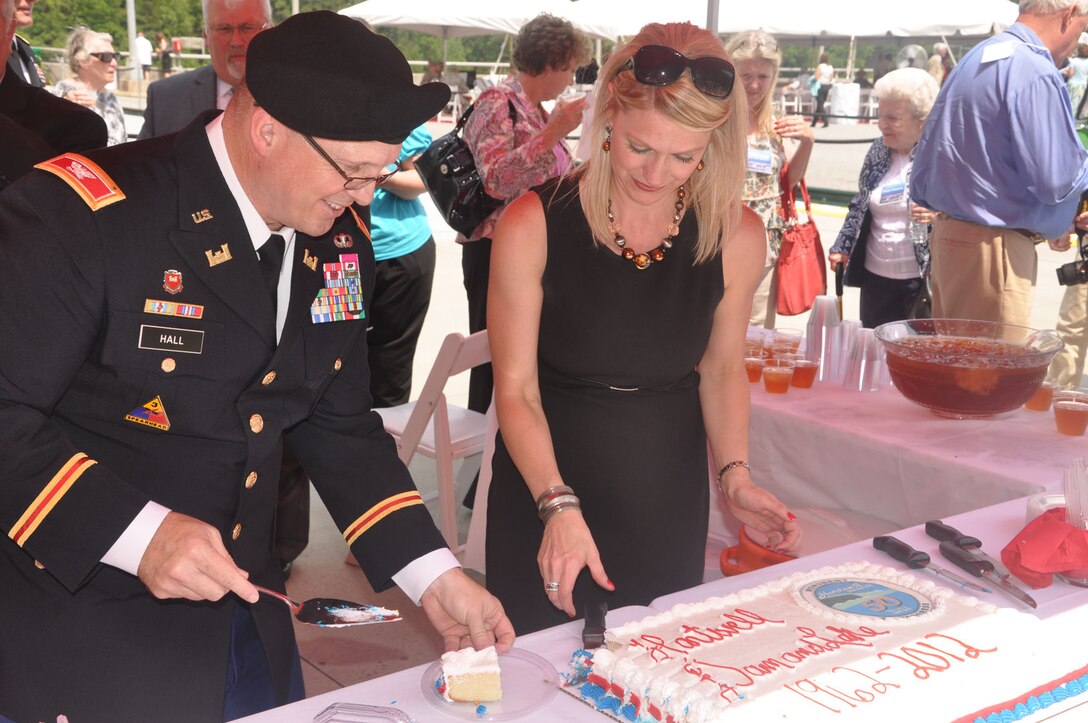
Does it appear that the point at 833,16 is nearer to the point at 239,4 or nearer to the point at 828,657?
the point at 239,4

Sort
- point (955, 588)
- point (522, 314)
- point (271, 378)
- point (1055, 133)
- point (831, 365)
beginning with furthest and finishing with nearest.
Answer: point (1055, 133), point (831, 365), point (522, 314), point (955, 588), point (271, 378)

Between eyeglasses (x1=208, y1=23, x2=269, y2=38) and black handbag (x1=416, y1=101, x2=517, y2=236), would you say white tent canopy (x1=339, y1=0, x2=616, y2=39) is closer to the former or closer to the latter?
black handbag (x1=416, y1=101, x2=517, y2=236)

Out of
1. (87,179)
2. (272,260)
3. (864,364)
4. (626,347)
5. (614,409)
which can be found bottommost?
(864,364)

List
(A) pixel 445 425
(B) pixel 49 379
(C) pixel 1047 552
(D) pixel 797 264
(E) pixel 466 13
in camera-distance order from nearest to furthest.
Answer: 1. (B) pixel 49 379
2. (C) pixel 1047 552
3. (A) pixel 445 425
4. (D) pixel 797 264
5. (E) pixel 466 13

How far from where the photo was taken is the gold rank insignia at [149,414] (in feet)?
4.51

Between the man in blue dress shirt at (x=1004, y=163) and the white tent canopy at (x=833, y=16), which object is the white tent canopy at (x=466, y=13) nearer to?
the white tent canopy at (x=833, y=16)

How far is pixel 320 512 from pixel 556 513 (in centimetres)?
263

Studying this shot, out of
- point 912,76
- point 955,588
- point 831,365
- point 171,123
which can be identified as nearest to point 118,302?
point 955,588

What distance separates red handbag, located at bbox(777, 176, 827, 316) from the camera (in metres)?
5.08

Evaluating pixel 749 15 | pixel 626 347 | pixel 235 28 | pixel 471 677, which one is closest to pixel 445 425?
pixel 235 28

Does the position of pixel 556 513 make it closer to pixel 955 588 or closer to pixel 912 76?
pixel 955 588

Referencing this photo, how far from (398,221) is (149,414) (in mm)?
3027

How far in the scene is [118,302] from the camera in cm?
133

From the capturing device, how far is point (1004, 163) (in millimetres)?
3867
